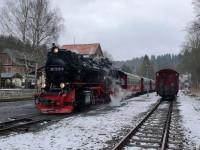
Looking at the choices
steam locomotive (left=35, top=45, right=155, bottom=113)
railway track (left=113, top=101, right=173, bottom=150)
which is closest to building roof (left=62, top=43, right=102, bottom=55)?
steam locomotive (left=35, top=45, right=155, bottom=113)

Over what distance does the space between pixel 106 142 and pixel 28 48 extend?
130ft

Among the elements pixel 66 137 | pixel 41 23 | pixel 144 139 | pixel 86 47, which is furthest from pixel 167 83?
pixel 86 47

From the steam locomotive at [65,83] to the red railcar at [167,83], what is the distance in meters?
16.2

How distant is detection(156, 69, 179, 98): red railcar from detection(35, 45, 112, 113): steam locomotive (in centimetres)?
1619

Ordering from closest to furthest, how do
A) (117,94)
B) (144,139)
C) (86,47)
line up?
(144,139) < (117,94) < (86,47)

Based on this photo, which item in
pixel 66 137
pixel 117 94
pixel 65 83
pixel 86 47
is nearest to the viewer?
pixel 66 137

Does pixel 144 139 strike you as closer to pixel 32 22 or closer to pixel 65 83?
pixel 65 83

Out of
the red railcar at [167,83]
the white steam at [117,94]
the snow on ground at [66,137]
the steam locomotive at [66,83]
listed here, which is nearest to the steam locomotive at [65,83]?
the steam locomotive at [66,83]

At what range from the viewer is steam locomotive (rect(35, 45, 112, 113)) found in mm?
19797

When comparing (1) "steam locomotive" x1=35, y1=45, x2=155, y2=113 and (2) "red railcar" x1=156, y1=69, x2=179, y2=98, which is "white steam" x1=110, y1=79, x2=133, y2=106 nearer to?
(2) "red railcar" x1=156, y1=69, x2=179, y2=98

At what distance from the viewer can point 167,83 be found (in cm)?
3912

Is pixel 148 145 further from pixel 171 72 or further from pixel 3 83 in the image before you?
pixel 3 83

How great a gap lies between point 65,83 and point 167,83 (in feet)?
68.6

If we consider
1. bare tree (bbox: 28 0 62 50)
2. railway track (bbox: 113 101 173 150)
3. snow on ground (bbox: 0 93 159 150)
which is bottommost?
railway track (bbox: 113 101 173 150)
